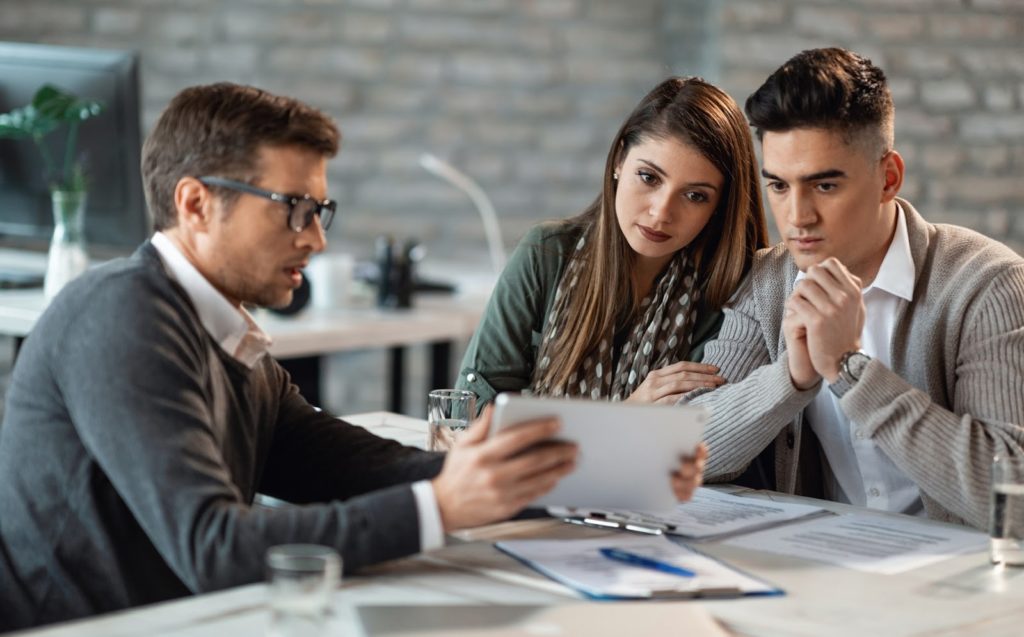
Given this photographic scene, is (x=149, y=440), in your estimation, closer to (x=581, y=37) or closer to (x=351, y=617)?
(x=351, y=617)

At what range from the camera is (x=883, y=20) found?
423 centimetres

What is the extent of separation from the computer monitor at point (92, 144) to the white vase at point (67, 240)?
11 centimetres

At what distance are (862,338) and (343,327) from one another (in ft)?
5.03

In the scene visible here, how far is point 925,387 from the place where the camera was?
6.52 ft

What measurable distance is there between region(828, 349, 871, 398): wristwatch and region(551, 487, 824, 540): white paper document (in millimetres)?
169

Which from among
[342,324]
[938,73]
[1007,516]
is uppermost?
[938,73]

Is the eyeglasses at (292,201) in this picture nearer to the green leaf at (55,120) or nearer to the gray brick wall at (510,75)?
the green leaf at (55,120)

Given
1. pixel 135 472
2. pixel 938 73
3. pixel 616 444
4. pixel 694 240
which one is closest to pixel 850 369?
pixel 616 444

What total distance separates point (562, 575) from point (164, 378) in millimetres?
457

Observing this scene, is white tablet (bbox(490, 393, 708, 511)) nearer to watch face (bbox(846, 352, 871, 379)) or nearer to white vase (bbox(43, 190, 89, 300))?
watch face (bbox(846, 352, 871, 379))

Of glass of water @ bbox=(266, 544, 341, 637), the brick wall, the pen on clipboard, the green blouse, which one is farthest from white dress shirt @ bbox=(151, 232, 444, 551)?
the brick wall

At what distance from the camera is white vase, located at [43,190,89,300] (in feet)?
10.6

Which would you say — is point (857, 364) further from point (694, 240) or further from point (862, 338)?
point (694, 240)

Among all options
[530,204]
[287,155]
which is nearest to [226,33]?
[530,204]
